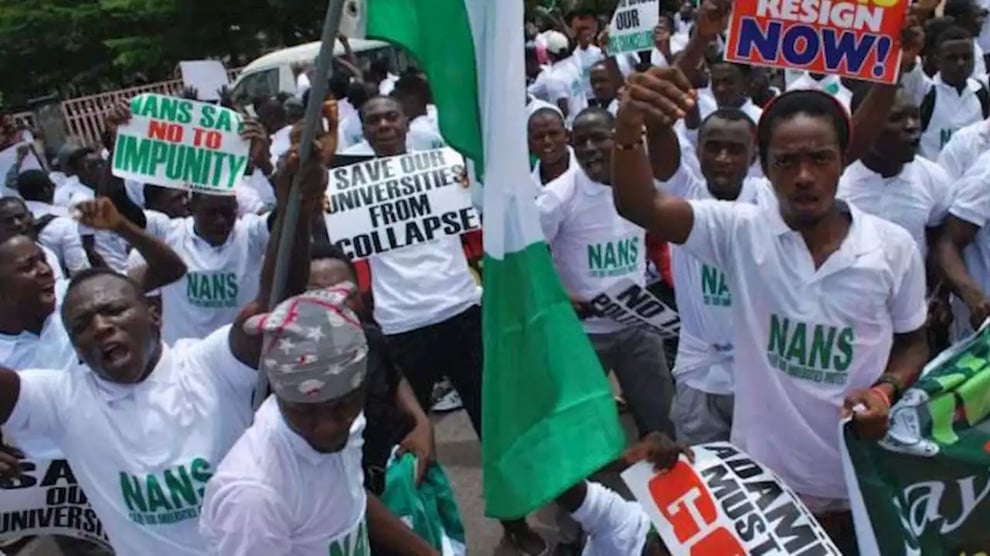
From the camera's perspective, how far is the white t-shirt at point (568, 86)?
1166cm

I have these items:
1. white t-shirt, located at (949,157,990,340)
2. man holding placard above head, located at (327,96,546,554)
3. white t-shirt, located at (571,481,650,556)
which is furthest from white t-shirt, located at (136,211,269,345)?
white t-shirt, located at (949,157,990,340)

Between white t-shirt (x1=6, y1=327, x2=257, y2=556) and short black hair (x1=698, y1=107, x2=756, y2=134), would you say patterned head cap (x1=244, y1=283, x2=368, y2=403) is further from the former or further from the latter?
short black hair (x1=698, y1=107, x2=756, y2=134)

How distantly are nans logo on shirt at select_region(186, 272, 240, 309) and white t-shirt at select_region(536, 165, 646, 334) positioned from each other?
131 cm

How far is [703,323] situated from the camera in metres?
4.07

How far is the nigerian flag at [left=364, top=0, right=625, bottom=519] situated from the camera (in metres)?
2.60

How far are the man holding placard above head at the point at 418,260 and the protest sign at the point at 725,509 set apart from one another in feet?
6.20

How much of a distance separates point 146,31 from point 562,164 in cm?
2075

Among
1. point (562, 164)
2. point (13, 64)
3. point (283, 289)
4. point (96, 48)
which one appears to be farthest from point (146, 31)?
point (283, 289)

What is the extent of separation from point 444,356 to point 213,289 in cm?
106

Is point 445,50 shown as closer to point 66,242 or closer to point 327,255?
point 327,255

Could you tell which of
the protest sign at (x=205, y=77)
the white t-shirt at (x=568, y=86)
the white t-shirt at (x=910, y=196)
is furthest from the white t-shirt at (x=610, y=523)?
the white t-shirt at (x=568, y=86)

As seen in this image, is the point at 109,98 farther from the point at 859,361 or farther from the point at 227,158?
the point at 859,361

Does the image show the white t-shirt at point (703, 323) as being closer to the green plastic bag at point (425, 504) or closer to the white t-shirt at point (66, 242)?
the green plastic bag at point (425, 504)

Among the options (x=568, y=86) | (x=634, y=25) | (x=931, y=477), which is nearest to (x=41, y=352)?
(x=931, y=477)
